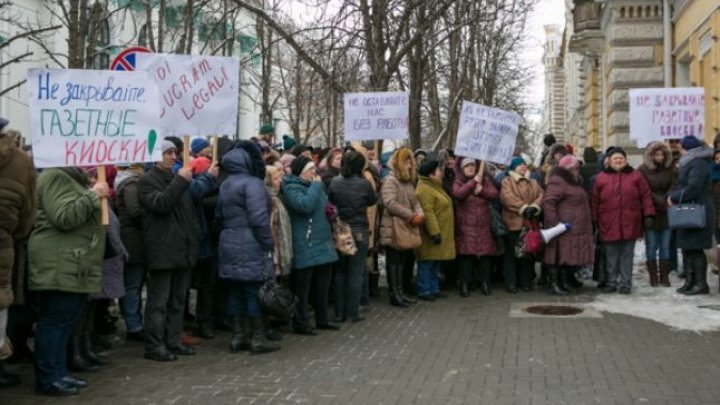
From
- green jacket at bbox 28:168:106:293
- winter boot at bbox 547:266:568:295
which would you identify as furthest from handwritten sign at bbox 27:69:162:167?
winter boot at bbox 547:266:568:295

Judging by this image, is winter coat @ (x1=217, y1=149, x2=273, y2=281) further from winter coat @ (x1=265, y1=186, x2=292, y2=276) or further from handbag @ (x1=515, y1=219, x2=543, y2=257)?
handbag @ (x1=515, y1=219, x2=543, y2=257)

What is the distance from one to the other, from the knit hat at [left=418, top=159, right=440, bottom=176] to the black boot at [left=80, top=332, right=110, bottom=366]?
5026 mm

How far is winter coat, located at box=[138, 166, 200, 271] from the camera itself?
7.52 metres

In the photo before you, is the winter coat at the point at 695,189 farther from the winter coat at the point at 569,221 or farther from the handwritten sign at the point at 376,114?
the handwritten sign at the point at 376,114

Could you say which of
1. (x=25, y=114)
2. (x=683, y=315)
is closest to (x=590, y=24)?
(x=683, y=315)

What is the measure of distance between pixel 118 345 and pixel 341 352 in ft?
7.48

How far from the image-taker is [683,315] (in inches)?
379

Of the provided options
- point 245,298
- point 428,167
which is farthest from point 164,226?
point 428,167

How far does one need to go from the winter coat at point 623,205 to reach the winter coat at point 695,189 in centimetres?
49

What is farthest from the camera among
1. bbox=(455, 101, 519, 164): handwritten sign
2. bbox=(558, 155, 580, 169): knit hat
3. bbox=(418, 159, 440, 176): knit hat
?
bbox=(558, 155, 580, 169): knit hat

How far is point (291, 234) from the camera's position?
28.8 feet

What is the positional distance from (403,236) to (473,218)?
144cm

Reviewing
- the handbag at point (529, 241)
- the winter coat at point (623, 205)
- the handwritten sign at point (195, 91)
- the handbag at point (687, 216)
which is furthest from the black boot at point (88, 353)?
the handbag at point (687, 216)

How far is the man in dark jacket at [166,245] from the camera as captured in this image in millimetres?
7461
